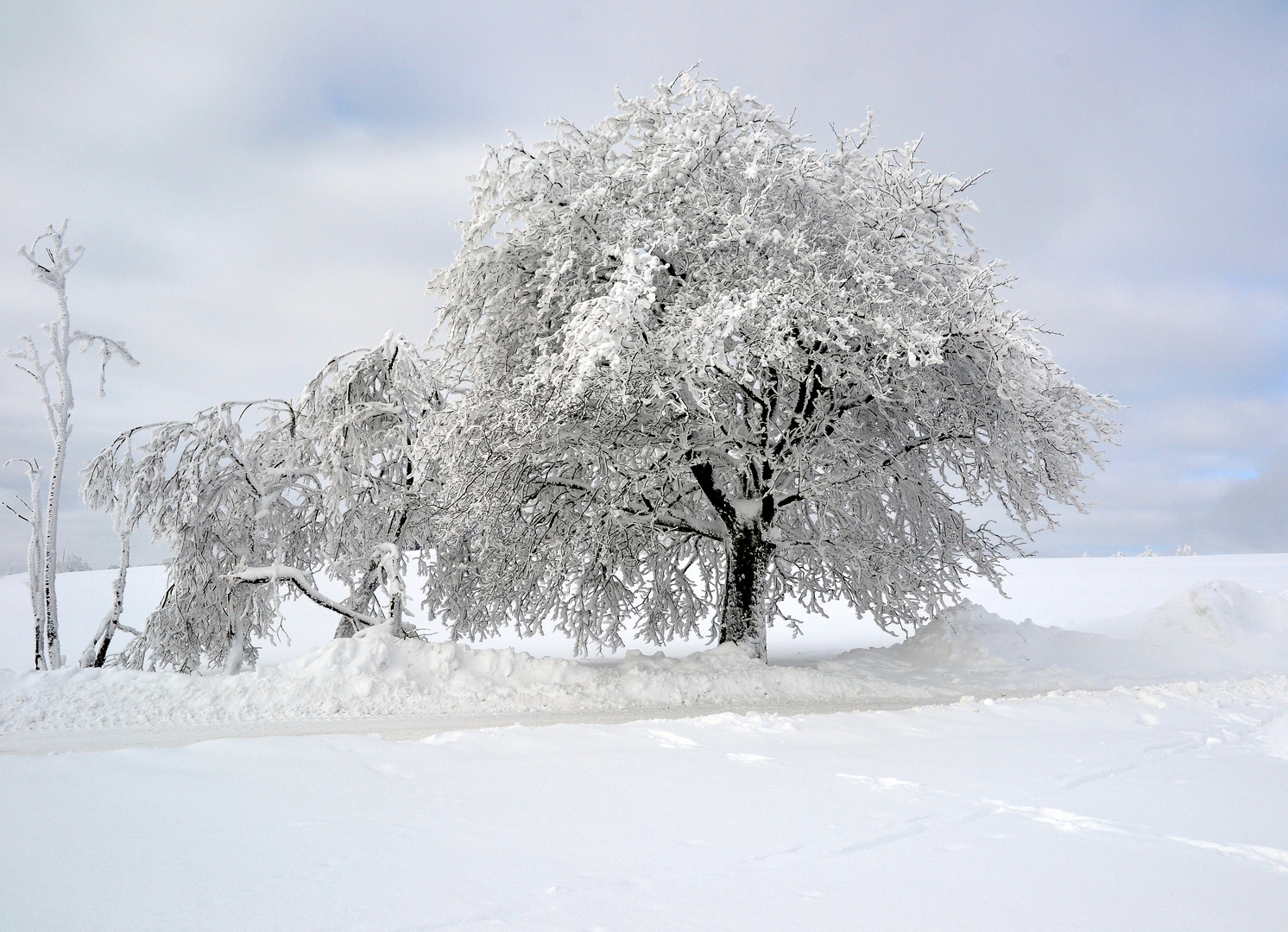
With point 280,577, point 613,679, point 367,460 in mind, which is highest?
point 367,460

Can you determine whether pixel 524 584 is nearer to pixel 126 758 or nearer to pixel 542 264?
pixel 542 264

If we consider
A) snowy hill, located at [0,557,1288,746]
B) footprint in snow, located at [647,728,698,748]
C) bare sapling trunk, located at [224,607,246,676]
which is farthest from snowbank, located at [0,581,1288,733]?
footprint in snow, located at [647,728,698,748]

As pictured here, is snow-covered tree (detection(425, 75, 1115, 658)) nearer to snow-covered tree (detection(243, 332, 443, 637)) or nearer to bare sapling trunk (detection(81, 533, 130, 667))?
snow-covered tree (detection(243, 332, 443, 637))

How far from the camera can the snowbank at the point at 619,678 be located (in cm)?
966

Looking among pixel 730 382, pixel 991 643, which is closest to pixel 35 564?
pixel 730 382

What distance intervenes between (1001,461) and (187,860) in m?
13.1

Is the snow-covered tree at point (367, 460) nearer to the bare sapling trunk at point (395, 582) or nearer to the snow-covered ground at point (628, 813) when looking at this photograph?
the bare sapling trunk at point (395, 582)

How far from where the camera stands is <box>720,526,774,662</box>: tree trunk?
555 inches

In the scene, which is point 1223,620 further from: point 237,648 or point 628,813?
point 237,648

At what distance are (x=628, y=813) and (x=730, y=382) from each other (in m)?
9.69

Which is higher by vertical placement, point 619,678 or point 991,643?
point 991,643

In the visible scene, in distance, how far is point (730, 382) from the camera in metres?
13.4

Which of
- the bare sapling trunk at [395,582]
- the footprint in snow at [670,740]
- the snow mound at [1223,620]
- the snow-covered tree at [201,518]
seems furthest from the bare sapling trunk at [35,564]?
the snow mound at [1223,620]

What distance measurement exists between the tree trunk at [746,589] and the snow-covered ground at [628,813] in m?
3.98
